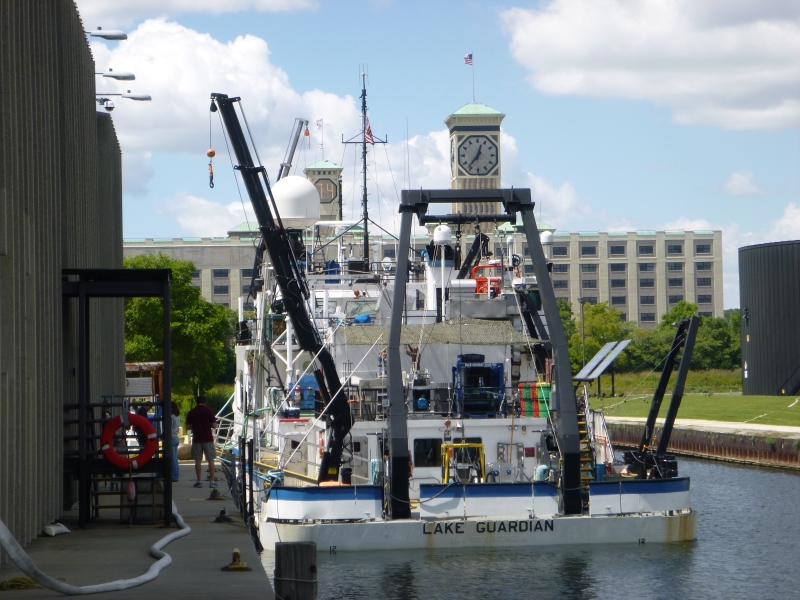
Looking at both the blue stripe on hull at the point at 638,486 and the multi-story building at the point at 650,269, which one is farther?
the multi-story building at the point at 650,269

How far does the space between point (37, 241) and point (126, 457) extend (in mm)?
3655

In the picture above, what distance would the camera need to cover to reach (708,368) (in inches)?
4131

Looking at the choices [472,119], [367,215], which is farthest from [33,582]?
[472,119]

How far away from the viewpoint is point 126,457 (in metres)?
17.9

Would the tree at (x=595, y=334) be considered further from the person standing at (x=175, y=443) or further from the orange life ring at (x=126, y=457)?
the orange life ring at (x=126, y=457)

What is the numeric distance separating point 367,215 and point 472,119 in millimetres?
142480

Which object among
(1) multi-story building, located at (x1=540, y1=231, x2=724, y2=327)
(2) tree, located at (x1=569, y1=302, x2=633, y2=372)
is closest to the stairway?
(2) tree, located at (x1=569, y1=302, x2=633, y2=372)

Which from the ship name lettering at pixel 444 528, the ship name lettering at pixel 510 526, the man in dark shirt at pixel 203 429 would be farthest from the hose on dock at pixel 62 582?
the man in dark shirt at pixel 203 429

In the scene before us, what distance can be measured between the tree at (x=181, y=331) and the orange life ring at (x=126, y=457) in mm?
50596

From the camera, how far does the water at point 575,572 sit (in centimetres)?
2030

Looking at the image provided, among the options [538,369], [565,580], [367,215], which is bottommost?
[565,580]

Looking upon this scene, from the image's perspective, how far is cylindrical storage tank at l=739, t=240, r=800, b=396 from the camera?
65250mm

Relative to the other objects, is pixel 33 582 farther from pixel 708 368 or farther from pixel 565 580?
pixel 708 368

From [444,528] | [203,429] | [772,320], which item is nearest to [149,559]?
[444,528]
